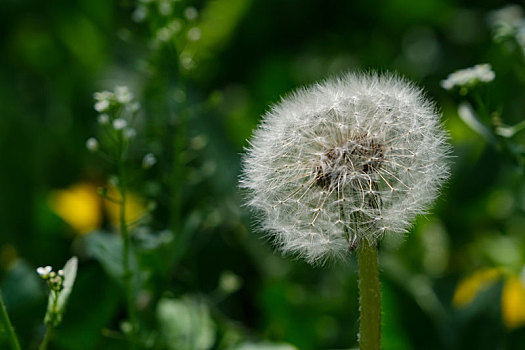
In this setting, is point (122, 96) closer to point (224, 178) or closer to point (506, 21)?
point (224, 178)

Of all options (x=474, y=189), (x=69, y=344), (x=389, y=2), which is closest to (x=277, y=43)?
(x=389, y=2)

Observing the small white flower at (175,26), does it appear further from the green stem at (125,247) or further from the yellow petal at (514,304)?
the yellow petal at (514,304)

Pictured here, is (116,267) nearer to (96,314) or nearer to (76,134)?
(96,314)

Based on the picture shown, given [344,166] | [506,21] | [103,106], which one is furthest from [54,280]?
[506,21]

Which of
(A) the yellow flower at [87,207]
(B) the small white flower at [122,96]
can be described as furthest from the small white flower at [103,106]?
(A) the yellow flower at [87,207]

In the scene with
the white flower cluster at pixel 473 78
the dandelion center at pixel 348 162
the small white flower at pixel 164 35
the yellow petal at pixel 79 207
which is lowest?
the dandelion center at pixel 348 162

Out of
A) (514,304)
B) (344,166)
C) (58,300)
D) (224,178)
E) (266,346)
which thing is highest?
(224,178)
